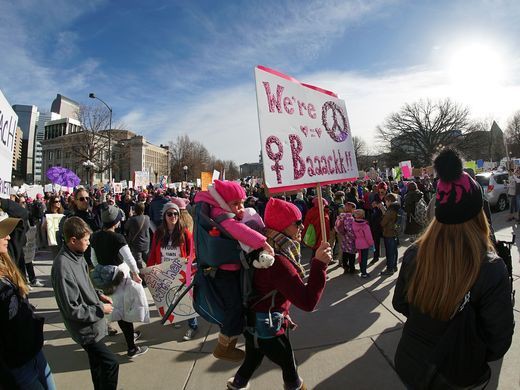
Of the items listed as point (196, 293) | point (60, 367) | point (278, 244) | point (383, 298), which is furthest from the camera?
point (383, 298)

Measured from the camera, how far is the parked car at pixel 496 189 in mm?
13656

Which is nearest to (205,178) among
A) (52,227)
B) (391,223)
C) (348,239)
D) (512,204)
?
(52,227)

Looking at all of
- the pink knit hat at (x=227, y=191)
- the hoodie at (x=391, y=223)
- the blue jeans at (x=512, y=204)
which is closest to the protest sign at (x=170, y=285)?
the pink knit hat at (x=227, y=191)

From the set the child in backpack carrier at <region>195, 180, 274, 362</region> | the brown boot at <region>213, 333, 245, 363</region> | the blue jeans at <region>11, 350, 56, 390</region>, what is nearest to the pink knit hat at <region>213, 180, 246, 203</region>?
the child in backpack carrier at <region>195, 180, 274, 362</region>

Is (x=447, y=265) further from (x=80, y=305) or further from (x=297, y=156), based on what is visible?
(x=80, y=305)

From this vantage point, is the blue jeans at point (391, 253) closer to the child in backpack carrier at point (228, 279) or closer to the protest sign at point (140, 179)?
the child in backpack carrier at point (228, 279)

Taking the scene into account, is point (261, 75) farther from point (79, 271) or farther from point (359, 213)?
point (359, 213)

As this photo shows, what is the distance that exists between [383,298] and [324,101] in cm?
366

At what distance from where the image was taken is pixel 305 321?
468cm

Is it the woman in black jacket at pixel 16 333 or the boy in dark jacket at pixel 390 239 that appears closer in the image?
the woman in black jacket at pixel 16 333

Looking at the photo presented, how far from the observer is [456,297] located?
1.65 metres

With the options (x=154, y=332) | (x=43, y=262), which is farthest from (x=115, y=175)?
(x=154, y=332)

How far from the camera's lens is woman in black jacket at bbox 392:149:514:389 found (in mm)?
1642

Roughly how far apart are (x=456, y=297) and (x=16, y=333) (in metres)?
2.45
